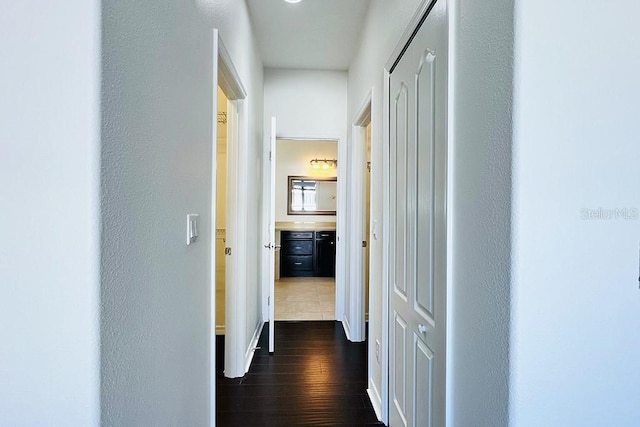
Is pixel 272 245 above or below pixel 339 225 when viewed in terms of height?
below

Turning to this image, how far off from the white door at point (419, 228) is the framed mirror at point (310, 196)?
14.5 ft

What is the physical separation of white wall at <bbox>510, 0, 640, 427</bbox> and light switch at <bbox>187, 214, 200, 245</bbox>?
1.06 metres

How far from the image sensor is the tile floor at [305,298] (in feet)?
13.0

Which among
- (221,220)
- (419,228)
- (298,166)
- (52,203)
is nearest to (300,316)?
(221,220)

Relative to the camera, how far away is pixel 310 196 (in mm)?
6285

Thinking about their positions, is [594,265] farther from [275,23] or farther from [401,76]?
[275,23]

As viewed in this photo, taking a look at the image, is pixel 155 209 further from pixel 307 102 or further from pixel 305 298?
pixel 305 298

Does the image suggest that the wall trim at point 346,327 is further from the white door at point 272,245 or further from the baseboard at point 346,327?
the white door at point 272,245

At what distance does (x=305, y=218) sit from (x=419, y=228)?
492cm

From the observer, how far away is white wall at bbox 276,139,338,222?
6.18m

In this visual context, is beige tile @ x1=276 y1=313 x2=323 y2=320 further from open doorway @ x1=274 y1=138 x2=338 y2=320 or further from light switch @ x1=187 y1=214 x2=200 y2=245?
light switch @ x1=187 y1=214 x2=200 y2=245

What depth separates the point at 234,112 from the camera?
8.08ft

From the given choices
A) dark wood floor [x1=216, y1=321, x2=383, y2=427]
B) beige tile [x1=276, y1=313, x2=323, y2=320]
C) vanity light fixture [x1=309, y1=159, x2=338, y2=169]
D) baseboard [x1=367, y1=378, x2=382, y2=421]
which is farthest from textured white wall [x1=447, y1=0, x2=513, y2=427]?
vanity light fixture [x1=309, y1=159, x2=338, y2=169]

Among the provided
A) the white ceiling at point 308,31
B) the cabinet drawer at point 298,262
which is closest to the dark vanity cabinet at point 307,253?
the cabinet drawer at point 298,262
